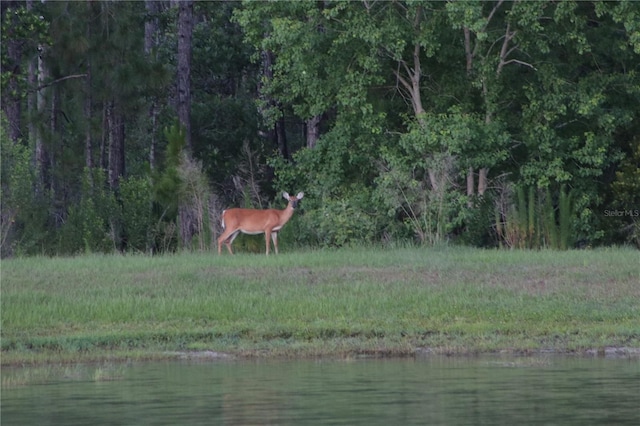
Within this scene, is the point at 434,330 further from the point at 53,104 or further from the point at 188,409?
the point at 53,104

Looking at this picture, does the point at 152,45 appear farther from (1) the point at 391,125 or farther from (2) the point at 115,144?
(1) the point at 391,125

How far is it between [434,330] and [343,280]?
327 centimetres

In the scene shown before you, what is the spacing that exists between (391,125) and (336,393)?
1974 cm

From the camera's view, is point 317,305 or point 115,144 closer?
point 317,305

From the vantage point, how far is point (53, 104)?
36312 millimetres

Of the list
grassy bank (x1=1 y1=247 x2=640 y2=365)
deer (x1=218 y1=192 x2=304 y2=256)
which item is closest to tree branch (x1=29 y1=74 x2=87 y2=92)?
deer (x1=218 y1=192 x2=304 y2=256)

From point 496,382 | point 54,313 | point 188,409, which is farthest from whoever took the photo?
point 54,313

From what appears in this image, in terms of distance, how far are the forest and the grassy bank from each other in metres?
4.92

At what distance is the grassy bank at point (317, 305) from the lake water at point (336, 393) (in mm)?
972

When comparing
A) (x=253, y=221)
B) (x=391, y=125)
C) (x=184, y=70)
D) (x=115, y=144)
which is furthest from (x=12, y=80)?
(x=391, y=125)

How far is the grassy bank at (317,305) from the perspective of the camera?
15961 millimetres

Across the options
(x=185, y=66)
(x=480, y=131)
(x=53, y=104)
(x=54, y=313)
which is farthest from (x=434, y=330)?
(x=53, y=104)

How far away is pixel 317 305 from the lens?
17906 mm

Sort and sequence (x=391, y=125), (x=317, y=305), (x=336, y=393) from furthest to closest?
1. (x=391, y=125)
2. (x=317, y=305)
3. (x=336, y=393)
